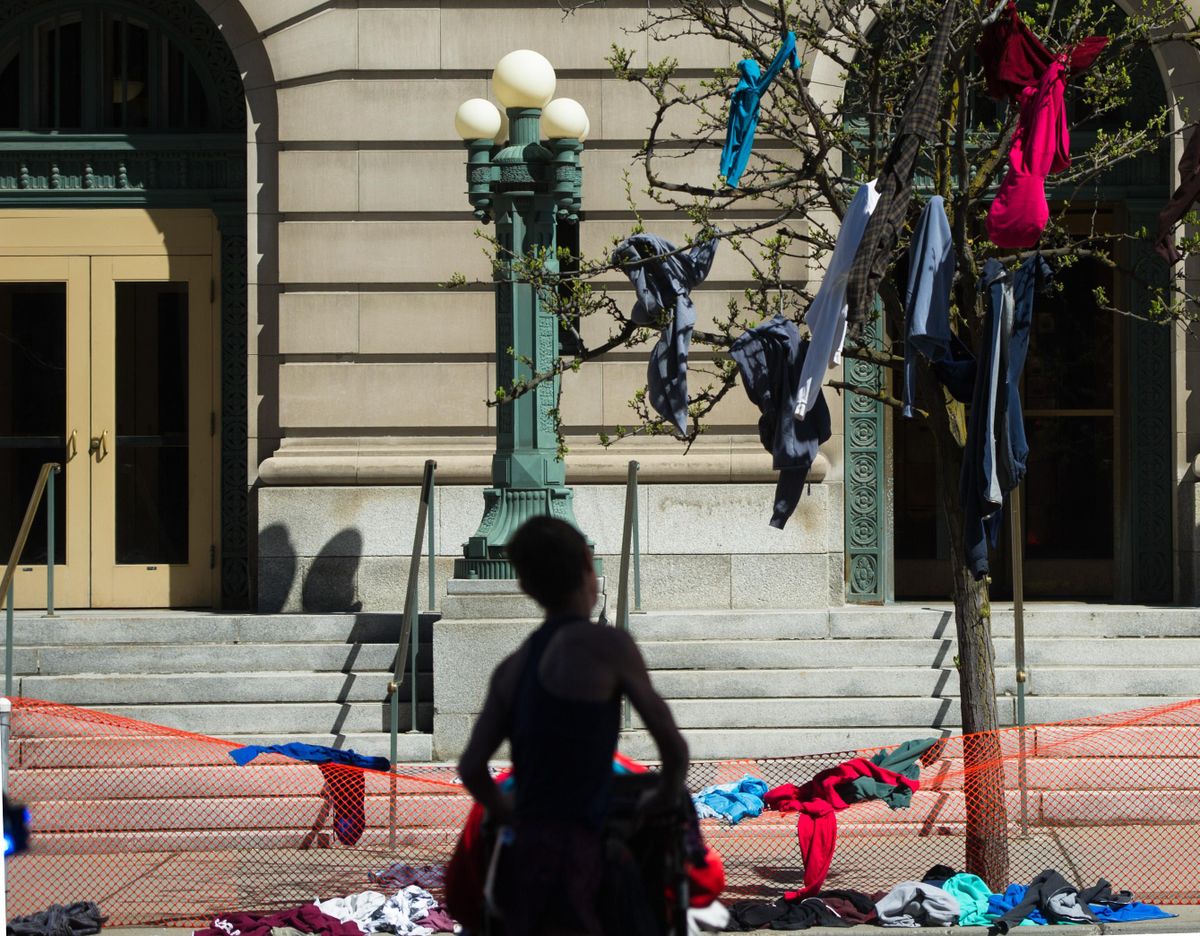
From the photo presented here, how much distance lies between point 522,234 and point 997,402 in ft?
13.9

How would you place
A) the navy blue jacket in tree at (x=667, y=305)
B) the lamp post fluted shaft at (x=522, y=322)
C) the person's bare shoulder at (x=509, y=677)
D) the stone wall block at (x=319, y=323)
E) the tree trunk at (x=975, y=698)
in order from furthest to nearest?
1. the stone wall block at (x=319, y=323)
2. the lamp post fluted shaft at (x=522, y=322)
3. the navy blue jacket in tree at (x=667, y=305)
4. the tree trunk at (x=975, y=698)
5. the person's bare shoulder at (x=509, y=677)

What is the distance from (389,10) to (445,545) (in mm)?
4478

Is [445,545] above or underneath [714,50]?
underneath

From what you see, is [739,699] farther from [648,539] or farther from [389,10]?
[389,10]

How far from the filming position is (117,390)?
1598 centimetres

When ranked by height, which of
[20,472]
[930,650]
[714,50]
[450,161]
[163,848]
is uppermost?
[714,50]

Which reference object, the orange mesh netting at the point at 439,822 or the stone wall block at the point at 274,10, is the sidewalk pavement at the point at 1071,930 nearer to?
the orange mesh netting at the point at 439,822

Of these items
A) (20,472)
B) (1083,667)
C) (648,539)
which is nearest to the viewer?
(1083,667)

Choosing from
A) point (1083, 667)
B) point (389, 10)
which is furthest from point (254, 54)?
point (1083, 667)

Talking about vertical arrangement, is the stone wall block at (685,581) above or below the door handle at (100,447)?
below

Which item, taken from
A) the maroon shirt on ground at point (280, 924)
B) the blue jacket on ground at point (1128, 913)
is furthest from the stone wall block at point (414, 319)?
the blue jacket on ground at point (1128, 913)

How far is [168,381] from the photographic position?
16.1m

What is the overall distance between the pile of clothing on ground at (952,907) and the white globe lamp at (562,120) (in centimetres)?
502

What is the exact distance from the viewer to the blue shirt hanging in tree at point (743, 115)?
9.47 meters
